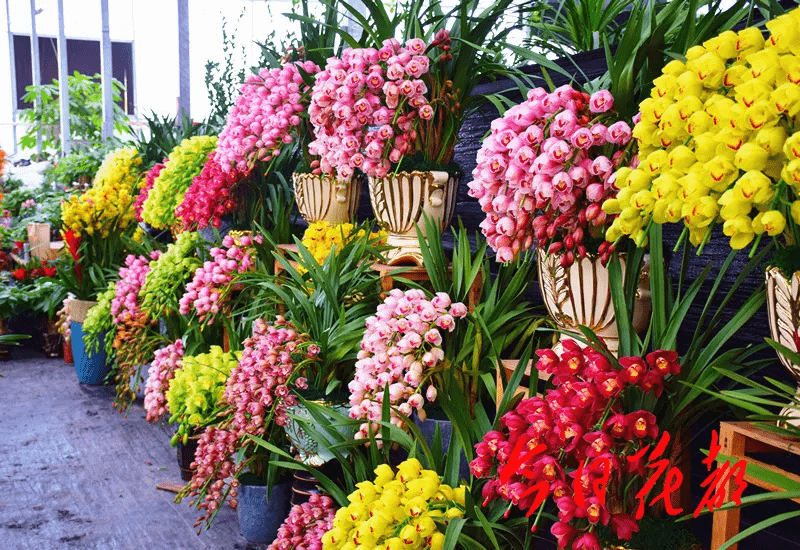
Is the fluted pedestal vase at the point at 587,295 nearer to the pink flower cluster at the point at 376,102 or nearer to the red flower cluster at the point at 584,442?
the red flower cluster at the point at 584,442

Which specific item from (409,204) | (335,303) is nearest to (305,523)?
(335,303)

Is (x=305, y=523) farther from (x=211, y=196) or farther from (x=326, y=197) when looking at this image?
(x=211, y=196)

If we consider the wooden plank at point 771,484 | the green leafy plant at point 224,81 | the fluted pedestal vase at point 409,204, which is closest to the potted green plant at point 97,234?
the green leafy plant at point 224,81

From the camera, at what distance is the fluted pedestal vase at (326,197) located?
2521 mm

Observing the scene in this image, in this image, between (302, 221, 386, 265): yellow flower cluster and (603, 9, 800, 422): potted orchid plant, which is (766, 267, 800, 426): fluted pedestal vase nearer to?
(603, 9, 800, 422): potted orchid plant

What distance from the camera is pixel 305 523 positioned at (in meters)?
1.96

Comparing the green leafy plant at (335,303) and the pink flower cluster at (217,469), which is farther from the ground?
the green leafy plant at (335,303)

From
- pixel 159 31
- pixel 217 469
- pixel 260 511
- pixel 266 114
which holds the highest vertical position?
pixel 159 31

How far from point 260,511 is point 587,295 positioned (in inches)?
55.5

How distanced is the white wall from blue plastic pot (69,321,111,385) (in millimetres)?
1334

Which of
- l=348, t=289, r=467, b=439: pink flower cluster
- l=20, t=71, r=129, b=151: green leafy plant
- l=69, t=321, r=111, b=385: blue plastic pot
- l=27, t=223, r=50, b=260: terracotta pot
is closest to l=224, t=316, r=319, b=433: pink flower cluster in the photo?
l=348, t=289, r=467, b=439: pink flower cluster

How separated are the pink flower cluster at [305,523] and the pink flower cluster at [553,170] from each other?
0.88m

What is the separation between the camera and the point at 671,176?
3.44ft

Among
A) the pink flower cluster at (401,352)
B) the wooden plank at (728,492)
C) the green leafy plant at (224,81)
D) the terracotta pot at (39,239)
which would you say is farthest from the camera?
the terracotta pot at (39,239)
